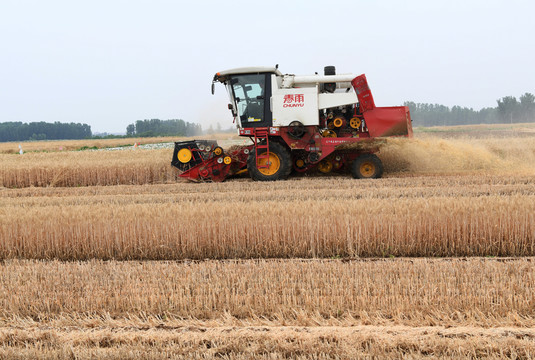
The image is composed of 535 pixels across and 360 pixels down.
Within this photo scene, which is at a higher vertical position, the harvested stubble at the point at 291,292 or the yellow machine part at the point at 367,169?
the yellow machine part at the point at 367,169

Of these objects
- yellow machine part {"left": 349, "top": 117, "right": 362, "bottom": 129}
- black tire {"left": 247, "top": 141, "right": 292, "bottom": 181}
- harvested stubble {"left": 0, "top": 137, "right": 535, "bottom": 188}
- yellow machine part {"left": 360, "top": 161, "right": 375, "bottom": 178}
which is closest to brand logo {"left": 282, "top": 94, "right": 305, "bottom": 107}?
black tire {"left": 247, "top": 141, "right": 292, "bottom": 181}

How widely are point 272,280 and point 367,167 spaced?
8448 mm

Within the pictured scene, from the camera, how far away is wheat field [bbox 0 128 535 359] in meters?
3.87

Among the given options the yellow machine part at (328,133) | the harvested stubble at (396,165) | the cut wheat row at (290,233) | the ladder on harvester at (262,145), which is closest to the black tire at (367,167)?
the harvested stubble at (396,165)

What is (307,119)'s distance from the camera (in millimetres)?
12836

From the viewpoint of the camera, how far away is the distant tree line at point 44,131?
104312 millimetres

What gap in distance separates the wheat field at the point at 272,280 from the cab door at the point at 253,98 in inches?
213

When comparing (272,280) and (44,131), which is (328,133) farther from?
(44,131)

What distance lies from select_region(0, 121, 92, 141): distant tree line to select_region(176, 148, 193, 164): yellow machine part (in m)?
97.4

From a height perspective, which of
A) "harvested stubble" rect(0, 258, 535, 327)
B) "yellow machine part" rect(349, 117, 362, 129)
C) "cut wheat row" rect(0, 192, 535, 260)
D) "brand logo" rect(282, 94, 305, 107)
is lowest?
"harvested stubble" rect(0, 258, 535, 327)

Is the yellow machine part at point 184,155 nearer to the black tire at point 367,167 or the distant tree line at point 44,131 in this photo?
the black tire at point 367,167

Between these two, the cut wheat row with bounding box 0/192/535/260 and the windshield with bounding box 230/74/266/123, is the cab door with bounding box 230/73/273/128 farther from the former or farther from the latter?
the cut wheat row with bounding box 0/192/535/260

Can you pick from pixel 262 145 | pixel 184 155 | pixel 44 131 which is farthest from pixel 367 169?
pixel 44 131

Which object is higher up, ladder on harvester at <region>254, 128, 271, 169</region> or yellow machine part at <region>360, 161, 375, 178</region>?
ladder on harvester at <region>254, 128, 271, 169</region>
